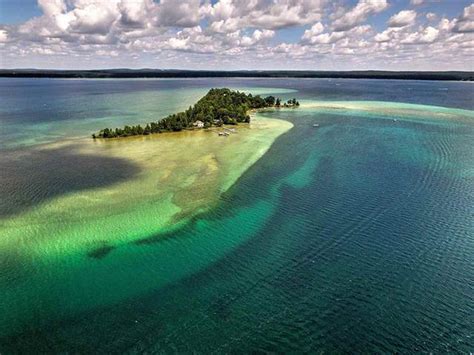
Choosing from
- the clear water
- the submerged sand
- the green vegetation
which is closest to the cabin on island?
the green vegetation

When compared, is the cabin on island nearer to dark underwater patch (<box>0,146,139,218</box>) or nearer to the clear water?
dark underwater patch (<box>0,146,139,218</box>)

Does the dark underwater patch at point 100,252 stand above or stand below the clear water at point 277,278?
above

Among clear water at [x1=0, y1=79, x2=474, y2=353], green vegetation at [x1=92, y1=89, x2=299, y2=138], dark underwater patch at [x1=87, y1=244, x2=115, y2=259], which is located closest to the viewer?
clear water at [x1=0, y1=79, x2=474, y2=353]

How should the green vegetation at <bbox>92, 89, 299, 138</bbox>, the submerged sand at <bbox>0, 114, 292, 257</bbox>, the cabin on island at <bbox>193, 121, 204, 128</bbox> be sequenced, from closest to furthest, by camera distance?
1. the submerged sand at <bbox>0, 114, 292, 257</bbox>
2. the green vegetation at <bbox>92, 89, 299, 138</bbox>
3. the cabin on island at <bbox>193, 121, 204, 128</bbox>

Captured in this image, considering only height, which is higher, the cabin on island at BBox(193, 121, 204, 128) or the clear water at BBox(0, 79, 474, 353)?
the clear water at BBox(0, 79, 474, 353)

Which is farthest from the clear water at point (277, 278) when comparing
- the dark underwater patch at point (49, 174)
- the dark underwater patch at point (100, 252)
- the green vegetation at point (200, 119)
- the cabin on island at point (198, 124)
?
the cabin on island at point (198, 124)

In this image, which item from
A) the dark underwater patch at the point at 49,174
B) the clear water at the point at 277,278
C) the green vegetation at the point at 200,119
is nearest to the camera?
the clear water at the point at 277,278

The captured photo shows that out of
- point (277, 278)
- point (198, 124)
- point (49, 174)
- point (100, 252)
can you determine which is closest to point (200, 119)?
point (198, 124)

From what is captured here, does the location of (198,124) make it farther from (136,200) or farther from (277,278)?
(277,278)

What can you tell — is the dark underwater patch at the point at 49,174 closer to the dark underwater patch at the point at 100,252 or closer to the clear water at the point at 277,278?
the clear water at the point at 277,278

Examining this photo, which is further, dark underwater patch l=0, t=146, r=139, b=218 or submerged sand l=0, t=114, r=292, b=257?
dark underwater patch l=0, t=146, r=139, b=218

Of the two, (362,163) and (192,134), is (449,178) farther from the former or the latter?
(192,134)

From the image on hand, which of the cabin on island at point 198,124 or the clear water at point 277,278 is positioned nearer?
the clear water at point 277,278
